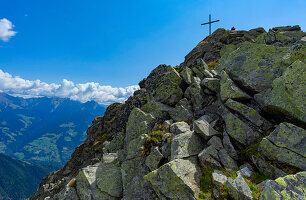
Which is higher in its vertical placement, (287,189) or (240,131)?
(240,131)

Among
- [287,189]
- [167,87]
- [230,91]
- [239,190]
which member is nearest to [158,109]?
[167,87]

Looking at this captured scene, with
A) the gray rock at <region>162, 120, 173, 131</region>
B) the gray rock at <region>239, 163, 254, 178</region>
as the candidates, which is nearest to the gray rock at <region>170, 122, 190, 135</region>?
the gray rock at <region>162, 120, 173, 131</region>

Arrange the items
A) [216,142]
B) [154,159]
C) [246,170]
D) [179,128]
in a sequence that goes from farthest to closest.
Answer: [179,128]
[154,159]
[216,142]
[246,170]

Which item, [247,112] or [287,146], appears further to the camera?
[247,112]

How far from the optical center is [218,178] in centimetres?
1188

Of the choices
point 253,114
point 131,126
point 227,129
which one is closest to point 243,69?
point 253,114

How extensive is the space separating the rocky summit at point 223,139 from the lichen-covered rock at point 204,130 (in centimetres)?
10

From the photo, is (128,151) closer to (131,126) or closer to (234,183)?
(131,126)

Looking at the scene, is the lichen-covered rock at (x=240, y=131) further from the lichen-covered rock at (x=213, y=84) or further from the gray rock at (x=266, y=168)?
the lichen-covered rock at (x=213, y=84)

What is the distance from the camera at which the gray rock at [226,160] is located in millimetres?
13219

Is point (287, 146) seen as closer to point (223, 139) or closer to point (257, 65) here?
point (223, 139)

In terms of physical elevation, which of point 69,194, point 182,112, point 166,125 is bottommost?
point 69,194

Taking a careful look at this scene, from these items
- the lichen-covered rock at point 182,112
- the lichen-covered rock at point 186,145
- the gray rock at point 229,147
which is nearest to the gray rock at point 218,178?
the gray rock at point 229,147

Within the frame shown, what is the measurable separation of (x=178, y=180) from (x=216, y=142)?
528 centimetres
